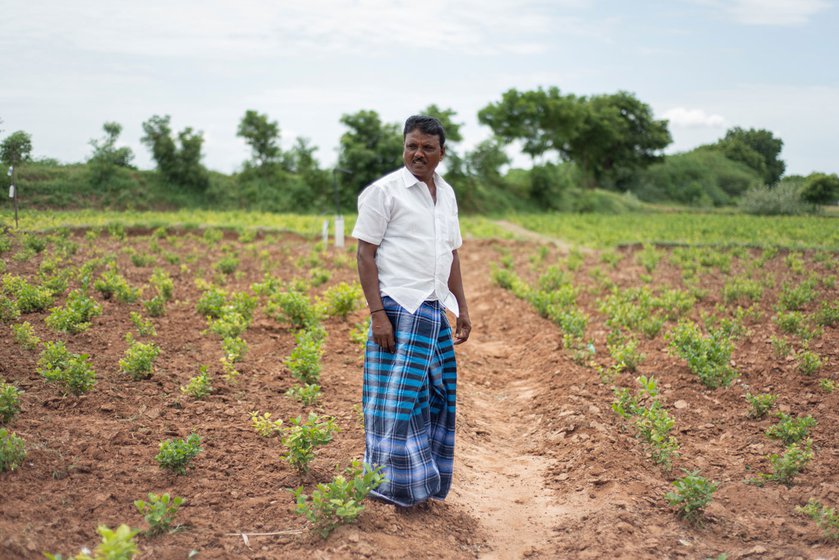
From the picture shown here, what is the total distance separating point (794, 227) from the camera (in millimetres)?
22031

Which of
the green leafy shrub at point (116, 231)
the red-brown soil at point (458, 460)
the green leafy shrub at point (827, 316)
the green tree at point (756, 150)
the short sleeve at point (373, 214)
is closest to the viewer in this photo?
the red-brown soil at point (458, 460)

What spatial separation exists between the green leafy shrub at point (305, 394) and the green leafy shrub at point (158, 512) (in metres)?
1.82

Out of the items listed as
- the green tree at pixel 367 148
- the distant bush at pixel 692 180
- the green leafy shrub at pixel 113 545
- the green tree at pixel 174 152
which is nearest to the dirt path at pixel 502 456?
the green leafy shrub at pixel 113 545

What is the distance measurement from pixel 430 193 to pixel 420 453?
1332 mm

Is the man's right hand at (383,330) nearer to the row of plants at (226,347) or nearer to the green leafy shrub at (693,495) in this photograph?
the row of plants at (226,347)

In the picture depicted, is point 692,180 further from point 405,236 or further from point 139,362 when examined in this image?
point 405,236

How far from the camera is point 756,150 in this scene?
2457 inches

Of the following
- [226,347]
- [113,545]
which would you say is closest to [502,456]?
[226,347]

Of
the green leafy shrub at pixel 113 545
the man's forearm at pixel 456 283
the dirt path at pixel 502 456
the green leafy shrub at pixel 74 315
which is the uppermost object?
the man's forearm at pixel 456 283

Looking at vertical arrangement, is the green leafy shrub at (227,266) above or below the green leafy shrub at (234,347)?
above

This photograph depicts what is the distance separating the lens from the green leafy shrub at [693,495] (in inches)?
145

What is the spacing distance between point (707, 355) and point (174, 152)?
23.8m

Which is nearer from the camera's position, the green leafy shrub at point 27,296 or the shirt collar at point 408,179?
the shirt collar at point 408,179

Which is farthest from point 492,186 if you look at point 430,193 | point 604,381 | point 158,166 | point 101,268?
point 430,193
